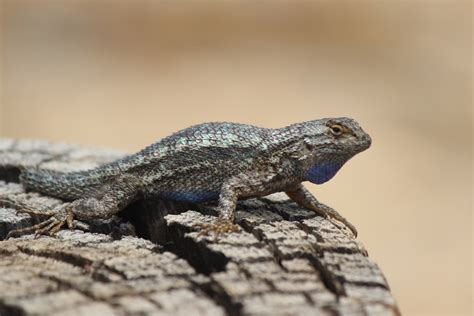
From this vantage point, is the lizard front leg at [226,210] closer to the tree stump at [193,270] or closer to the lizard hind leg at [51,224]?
the tree stump at [193,270]

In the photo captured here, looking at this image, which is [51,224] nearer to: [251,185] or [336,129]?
[251,185]

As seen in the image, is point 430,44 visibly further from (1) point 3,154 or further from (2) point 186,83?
(1) point 3,154

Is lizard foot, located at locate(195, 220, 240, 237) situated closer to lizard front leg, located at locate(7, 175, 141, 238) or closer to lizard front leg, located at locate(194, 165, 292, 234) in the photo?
lizard front leg, located at locate(194, 165, 292, 234)

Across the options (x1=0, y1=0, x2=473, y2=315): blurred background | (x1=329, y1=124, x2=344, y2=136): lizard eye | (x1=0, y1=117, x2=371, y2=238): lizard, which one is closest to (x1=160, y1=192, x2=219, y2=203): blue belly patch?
(x1=0, y1=117, x2=371, y2=238): lizard

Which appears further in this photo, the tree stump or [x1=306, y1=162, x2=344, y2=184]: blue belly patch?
[x1=306, y1=162, x2=344, y2=184]: blue belly patch

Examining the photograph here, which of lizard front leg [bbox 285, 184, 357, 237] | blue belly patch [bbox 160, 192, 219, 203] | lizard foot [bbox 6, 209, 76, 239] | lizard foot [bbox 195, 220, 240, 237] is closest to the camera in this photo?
lizard foot [bbox 195, 220, 240, 237]

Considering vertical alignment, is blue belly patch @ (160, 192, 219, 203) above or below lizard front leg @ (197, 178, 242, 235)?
above
